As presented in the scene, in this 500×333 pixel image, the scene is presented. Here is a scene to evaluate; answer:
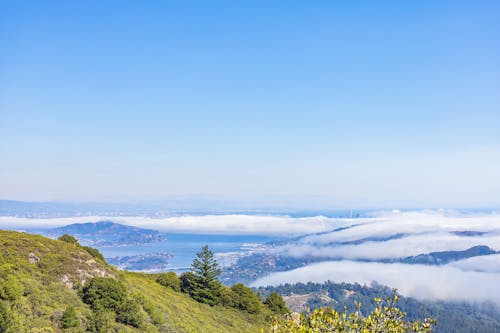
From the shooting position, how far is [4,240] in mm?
30656

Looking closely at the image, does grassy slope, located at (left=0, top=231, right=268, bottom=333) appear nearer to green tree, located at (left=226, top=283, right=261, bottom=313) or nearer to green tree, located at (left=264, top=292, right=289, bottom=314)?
green tree, located at (left=226, top=283, right=261, bottom=313)

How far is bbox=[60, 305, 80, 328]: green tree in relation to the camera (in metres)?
22.6

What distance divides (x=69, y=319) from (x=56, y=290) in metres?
4.88

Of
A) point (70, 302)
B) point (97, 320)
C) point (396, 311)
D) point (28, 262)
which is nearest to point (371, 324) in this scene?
point (396, 311)

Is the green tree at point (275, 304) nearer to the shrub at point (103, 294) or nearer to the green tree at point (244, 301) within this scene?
the green tree at point (244, 301)

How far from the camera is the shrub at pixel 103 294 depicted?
27.6 m

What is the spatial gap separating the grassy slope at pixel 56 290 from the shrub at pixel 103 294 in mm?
716

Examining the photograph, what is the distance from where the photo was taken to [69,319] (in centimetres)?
2272

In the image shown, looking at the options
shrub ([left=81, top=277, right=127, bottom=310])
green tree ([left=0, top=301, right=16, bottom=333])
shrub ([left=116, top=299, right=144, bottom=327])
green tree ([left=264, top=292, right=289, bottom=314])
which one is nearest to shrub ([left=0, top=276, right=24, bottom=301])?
green tree ([left=0, top=301, right=16, bottom=333])

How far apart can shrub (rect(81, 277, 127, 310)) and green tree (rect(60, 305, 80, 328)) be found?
12.5 feet

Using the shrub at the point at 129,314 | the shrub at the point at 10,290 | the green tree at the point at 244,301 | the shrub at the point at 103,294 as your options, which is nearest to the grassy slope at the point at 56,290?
the shrub at the point at 10,290

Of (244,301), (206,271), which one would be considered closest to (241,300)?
(244,301)

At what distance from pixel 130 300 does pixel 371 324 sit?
2143 centimetres

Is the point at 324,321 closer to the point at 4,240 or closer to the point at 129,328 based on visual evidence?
the point at 129,328
